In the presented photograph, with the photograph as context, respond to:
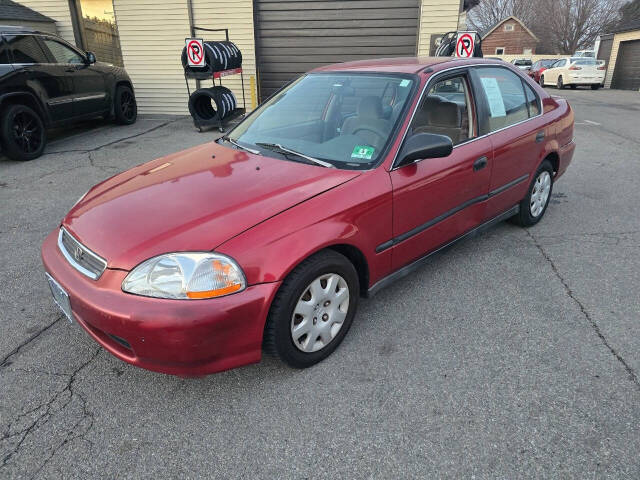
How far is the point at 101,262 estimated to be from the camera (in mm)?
2203

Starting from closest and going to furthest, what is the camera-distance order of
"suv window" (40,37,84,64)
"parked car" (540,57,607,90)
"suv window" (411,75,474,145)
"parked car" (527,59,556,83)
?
"suv window" (411,75,474,145) → "suv window" (40,37,84,64) → "parked car" (540,57,607,90) → "parked car" (527,59,556,83)

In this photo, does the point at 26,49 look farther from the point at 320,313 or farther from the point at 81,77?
the point at 320,313

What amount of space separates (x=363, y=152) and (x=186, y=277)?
1334 mm

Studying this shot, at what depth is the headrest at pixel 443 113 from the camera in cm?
309

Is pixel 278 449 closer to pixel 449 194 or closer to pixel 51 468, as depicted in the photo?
pixel 51 468

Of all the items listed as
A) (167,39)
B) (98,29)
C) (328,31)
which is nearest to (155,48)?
(167,39)

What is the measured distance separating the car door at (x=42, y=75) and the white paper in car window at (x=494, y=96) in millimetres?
6563

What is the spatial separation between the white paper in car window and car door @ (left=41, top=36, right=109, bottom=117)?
6954 mm

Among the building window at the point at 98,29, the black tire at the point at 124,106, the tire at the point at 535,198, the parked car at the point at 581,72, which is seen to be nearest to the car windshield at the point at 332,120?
the tire at the point at 535,198

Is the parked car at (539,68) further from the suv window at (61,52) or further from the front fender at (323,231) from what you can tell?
the front fender at (323,231)

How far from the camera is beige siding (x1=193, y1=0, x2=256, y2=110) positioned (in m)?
10.3

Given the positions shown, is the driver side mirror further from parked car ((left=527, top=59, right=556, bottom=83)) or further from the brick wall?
the brick wall

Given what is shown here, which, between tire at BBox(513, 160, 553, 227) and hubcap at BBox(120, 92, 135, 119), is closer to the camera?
tire at BBox(513, 160, 553, 227)

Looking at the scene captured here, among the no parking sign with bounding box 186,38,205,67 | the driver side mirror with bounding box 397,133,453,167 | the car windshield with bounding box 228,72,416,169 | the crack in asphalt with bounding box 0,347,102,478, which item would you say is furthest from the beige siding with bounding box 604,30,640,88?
the crack in asphalt with bounding box 0,347,102,478
